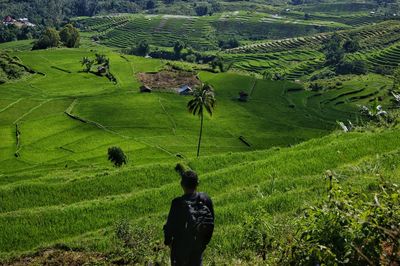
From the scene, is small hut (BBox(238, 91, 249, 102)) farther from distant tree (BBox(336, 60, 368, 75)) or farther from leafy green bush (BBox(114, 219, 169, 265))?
leafy green bush (BBox(114, 219, 169, 265))

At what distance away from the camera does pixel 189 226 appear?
758cm

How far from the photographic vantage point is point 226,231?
45.0 ft

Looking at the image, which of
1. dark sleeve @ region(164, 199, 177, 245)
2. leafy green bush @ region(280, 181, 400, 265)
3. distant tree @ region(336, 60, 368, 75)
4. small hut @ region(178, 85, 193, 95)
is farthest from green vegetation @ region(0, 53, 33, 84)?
distant tree @ region(336, 60, 368, 75)

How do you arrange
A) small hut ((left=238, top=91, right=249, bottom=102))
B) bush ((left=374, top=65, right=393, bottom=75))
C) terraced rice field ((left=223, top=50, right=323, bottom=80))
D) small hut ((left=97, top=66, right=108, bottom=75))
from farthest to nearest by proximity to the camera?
terraced rice field ((left=223, top=50, right=323, bottom=80)), bush ((left=374, top=65, right=393, bottom=75)), small hut ((left=97, top=66, right=108, bottom=75)), small hut ((left=238, top=91, right=249, bottom=102))

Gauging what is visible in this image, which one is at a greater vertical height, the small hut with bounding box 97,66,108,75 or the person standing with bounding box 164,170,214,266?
the person standing with bounding box 164,170,214,266

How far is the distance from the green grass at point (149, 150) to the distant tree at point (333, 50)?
15933 millimetres

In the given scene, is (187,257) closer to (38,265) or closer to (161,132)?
(38,265)

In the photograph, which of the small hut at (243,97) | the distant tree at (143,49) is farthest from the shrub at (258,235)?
the distant tree at (143,49)

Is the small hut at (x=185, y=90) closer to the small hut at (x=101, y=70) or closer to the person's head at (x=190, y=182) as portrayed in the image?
the small hut at (x=101, y=70)

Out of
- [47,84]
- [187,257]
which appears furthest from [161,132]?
[187,257]

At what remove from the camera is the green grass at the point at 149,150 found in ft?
57.6

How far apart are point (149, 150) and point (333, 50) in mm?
123958

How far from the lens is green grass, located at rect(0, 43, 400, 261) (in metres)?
17.5

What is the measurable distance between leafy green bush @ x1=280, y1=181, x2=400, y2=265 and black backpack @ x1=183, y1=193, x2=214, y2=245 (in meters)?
1.34
